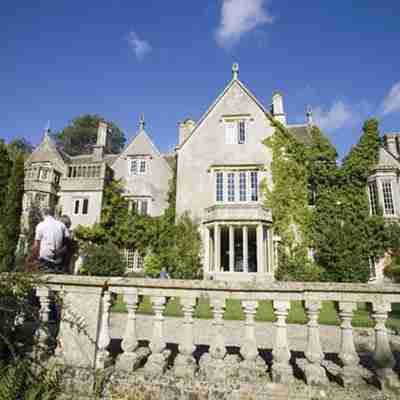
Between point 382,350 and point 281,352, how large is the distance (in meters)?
1.05

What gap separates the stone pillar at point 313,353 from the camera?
3.05m

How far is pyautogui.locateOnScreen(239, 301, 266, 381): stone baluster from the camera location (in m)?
3.16

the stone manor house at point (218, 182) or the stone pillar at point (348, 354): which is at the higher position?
the stone manor house at point (218, 182)

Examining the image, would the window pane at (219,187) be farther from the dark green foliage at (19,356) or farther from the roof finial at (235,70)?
the dark green foliage at (19,356)

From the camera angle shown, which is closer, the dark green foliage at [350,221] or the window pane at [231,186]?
the dark green foliage at [350,221]

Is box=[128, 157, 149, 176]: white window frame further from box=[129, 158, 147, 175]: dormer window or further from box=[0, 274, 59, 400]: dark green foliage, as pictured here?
box=[0, 274, 59, 400]: dark green foliage

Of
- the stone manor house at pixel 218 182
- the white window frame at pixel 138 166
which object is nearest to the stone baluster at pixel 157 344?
the stone manor house at pixel 218 182

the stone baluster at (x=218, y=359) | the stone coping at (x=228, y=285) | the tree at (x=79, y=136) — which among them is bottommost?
the stone baluster at (x=218, y=359)

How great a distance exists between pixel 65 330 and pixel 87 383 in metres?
0.63

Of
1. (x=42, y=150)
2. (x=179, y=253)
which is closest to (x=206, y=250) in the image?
(x=179, y=253)

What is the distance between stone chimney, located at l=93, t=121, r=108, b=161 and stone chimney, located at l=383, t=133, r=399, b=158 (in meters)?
27.4

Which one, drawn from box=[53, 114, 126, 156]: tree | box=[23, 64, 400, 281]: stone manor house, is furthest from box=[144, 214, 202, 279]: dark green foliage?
box=[53, 114, 126, 156]: tree

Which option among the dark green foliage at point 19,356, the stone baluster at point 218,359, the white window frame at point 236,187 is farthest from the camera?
the white window frame at point 236,187

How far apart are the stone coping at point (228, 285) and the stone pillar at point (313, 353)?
0.65ft
